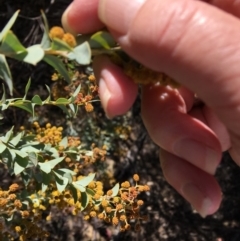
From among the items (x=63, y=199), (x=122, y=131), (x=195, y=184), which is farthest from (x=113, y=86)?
(x=122, y=131)

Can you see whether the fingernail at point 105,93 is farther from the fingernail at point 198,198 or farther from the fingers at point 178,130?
the fingernail at point 198,198

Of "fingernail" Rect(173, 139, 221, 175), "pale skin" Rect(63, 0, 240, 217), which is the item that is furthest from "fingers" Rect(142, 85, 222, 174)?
"pale skin" Rect(63, 0, 240, 217)

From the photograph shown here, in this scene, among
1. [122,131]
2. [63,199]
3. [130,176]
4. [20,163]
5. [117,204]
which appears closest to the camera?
[20,163]

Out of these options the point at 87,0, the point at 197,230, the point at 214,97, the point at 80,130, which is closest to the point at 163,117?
the point at 214,97

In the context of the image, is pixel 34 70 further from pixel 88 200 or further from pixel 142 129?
pixel 88 200

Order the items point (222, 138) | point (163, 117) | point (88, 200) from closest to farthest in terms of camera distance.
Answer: point (163, 117) < point (88, 200) < point (222, 138)

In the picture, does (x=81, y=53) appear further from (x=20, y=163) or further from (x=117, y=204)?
(x=117, y=204)
